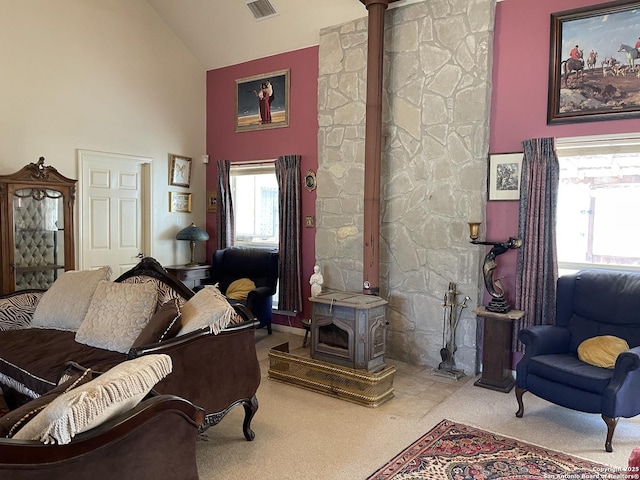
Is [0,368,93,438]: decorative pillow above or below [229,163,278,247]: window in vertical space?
below

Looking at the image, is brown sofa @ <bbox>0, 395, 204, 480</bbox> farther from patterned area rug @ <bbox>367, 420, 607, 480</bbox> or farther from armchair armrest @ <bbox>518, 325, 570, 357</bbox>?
armchair armrest @ <bbox>518, 325, 570, 357</bbox>

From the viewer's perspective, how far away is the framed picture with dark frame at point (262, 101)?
5.81 metres

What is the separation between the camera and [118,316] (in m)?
3.32

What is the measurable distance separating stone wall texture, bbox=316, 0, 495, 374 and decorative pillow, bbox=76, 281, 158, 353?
234 centimetres

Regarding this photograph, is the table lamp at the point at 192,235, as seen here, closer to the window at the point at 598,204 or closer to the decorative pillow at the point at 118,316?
the decorative pillow at the point at 118,316

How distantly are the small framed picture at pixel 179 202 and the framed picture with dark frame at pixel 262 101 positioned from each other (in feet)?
3.66

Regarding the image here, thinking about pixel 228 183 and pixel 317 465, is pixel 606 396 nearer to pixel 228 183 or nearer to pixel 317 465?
pixel 317 465

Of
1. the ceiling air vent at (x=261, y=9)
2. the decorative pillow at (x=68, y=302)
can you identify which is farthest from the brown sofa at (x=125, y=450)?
the ceiling air vent at (x=261, y=9)

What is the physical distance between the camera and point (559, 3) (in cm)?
400

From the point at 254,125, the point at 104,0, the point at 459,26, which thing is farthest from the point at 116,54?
the point at 459,26

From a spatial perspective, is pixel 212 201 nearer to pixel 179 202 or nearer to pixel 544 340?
pixel 179 202

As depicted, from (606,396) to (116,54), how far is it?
5729mm

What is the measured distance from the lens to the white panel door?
5379 mm

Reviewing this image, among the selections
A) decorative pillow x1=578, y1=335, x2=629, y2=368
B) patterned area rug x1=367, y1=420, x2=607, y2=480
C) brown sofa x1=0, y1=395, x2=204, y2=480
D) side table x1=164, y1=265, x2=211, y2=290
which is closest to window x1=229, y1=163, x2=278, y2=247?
side table x1=164, y1=265, x2=211, y2=290
